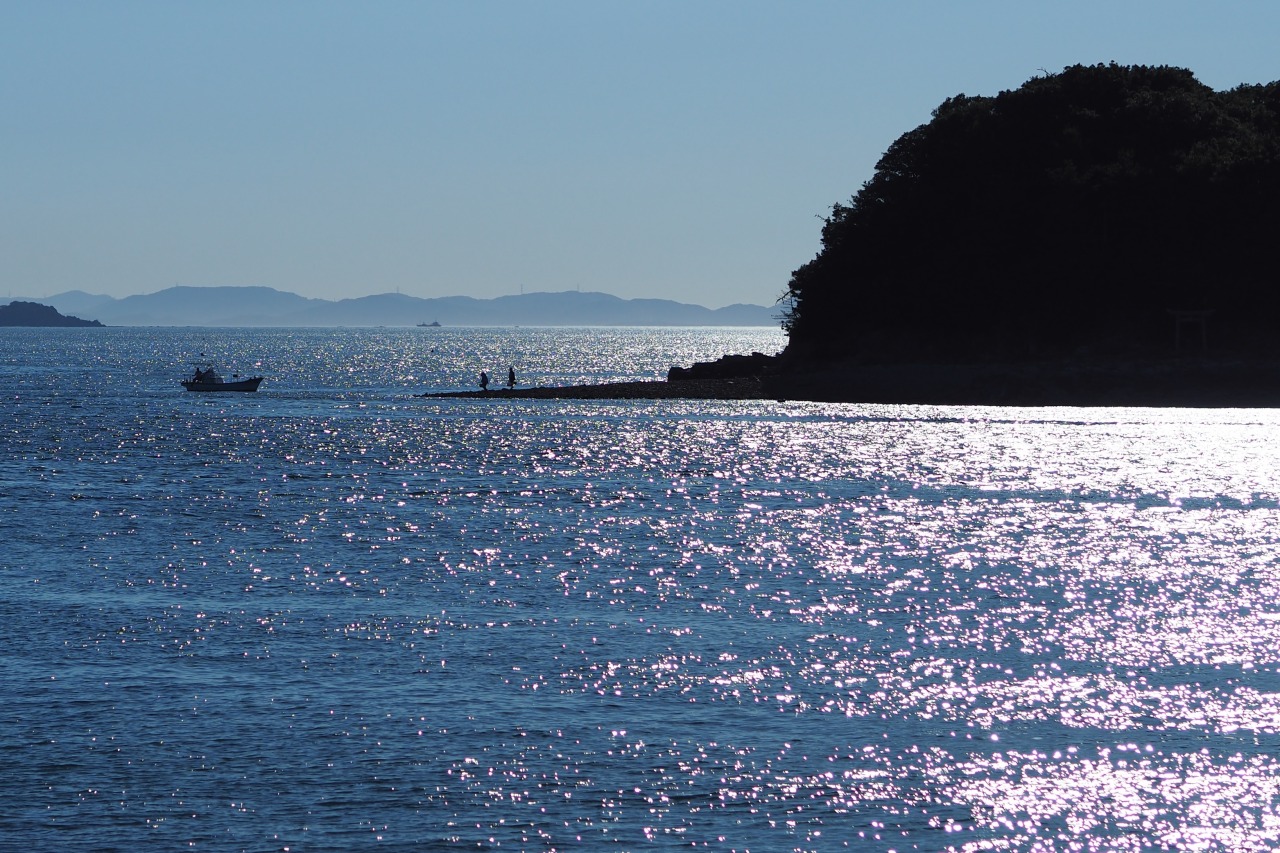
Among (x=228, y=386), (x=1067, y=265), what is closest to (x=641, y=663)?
(x=1067, y=265)

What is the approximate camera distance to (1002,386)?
108 metres

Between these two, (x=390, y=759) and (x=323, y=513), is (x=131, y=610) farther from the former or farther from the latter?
(x=323, y=513)

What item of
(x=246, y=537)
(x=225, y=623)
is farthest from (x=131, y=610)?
(x=246, y=537)

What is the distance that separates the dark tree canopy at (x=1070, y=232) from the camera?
10919cm

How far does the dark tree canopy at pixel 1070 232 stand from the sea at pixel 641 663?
2074 inches

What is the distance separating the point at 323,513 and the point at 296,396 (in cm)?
8230

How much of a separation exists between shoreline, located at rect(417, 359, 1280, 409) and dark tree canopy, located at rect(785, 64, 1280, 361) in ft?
10.2

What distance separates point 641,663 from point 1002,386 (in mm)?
85337

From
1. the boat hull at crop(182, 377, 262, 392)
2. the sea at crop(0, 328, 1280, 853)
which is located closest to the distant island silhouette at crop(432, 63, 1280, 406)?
the boat hull at crop(182, 377, 262, 392)

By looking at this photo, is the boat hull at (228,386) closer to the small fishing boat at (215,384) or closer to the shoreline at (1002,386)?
the small fishing boat at (215,384)

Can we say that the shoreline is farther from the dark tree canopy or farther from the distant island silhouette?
the dark tree canopy

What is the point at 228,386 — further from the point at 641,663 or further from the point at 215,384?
the point at 641,663

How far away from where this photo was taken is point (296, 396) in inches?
5118

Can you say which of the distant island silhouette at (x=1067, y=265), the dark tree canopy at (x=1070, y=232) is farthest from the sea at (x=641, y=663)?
the dark tree canopy at (x=1070, y=232)
